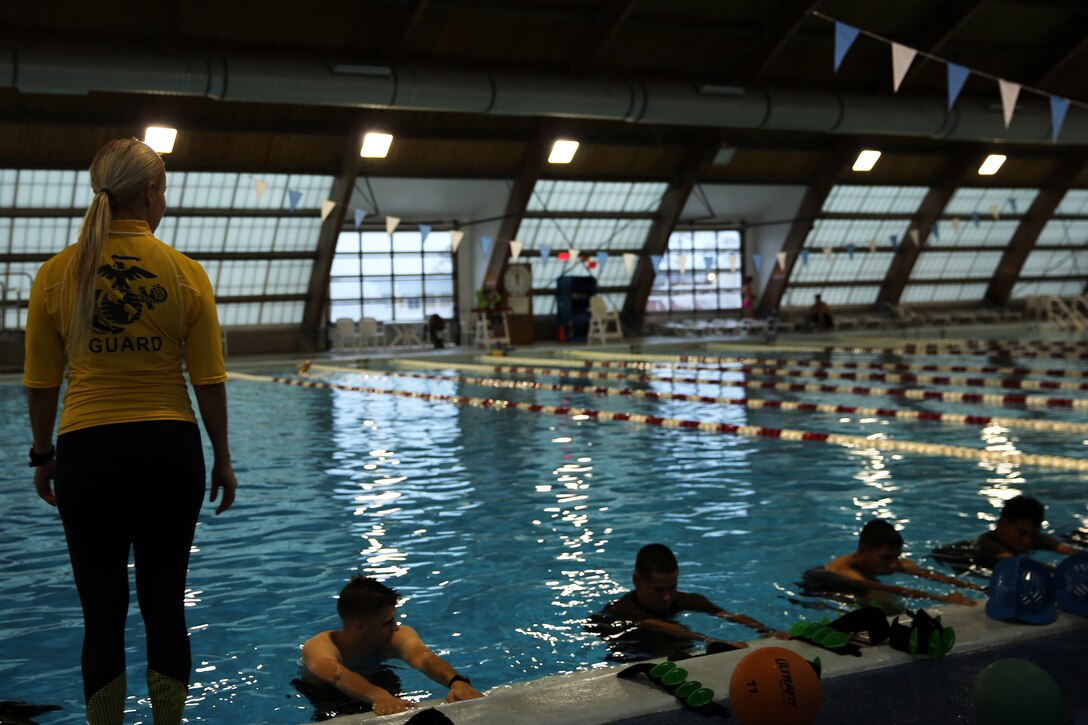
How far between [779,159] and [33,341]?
27.3 metres

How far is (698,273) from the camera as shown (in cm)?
3225

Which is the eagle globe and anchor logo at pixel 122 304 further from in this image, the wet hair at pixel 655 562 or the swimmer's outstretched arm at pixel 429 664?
the wet hair at pixel 655 562

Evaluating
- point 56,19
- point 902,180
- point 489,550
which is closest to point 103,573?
point 489,550

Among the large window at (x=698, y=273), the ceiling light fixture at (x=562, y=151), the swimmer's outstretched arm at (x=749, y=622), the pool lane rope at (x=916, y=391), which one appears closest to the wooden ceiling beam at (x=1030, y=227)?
the large window at (x=698, y=273)

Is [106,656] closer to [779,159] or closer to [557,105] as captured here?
[557,105]

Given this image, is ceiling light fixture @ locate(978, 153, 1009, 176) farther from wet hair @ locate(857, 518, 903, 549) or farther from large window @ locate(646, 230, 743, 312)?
wet hair @ locate(857, 518, 903, 549)

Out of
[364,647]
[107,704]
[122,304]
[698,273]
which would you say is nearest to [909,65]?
[364,647]

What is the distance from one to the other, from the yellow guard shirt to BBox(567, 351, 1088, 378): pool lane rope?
15.4m

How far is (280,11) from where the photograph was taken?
19.1 meters

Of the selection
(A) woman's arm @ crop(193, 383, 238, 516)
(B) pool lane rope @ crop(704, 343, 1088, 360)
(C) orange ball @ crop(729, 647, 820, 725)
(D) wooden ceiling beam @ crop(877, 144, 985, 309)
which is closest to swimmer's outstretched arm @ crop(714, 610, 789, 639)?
(C) orange ball @ crop(729, 647, 820, 725)

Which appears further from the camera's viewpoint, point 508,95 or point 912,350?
point 912,350

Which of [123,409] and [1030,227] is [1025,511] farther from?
[1030,227]

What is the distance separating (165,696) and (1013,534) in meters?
4.36

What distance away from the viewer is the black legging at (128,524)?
2.58 m
